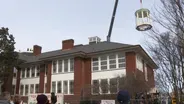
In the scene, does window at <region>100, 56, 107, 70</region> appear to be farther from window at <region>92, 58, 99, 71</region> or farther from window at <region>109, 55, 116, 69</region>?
window at <region>92, 58, 99, 71</region>

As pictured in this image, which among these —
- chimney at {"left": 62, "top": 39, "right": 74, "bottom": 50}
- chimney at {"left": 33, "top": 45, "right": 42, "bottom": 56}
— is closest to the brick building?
chimney at {"left": 62, "top": 39, "right": 74, "bottom": 50}

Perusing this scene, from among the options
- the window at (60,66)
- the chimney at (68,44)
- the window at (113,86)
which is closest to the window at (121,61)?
the window at (113,86)

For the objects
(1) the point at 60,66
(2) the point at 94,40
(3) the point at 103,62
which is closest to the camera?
(3) the point at 103,62

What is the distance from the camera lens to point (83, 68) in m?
35.8

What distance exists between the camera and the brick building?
3300cm

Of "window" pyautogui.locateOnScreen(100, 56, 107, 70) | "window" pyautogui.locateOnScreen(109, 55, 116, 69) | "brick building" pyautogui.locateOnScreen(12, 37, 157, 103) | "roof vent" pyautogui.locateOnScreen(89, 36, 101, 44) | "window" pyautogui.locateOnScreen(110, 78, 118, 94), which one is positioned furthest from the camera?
"roof vent" pyautogui.locateOnScreen(89, 36, 101, 44)

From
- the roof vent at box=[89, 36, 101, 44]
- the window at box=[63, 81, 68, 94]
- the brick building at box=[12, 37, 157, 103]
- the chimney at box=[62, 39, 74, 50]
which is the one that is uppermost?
the roof vent at box=[89, 36, 101, 44]

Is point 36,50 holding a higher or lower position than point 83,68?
higher

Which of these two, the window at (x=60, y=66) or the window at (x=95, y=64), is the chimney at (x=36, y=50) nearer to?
the window at (x=60, y=66)

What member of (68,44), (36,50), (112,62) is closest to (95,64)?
(112,62)

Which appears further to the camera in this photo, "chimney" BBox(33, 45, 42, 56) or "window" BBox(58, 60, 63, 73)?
"chimney" BBox(33, 45, 42, 56)

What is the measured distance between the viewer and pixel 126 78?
95.8 ft

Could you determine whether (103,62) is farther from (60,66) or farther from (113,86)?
(60,66)

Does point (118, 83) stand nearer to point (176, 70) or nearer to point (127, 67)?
point (127, 67)
